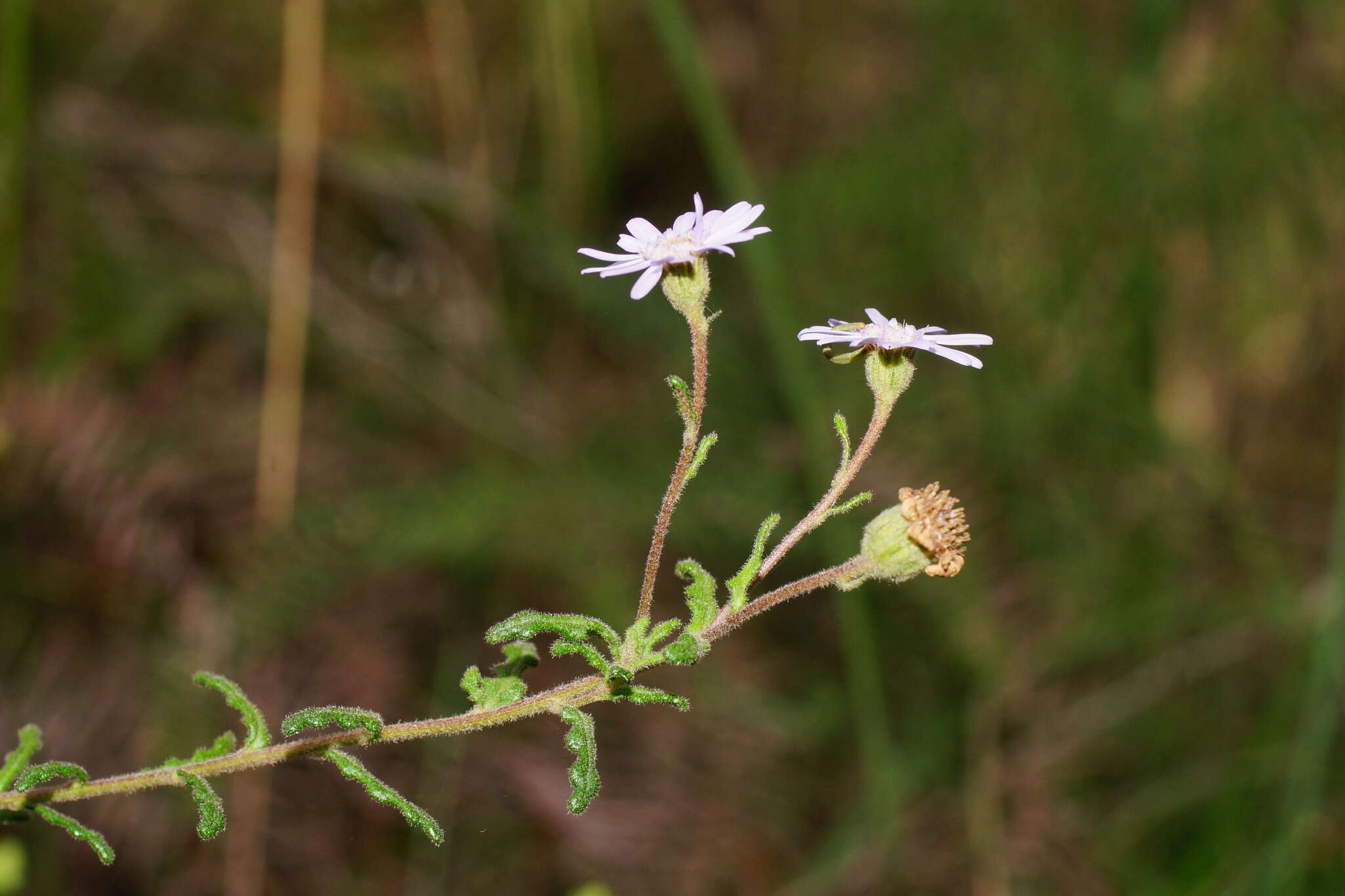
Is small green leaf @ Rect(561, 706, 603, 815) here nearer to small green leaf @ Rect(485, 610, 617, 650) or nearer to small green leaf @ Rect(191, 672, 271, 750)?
small green leaf @ Rect(485, 610, 617, 650)

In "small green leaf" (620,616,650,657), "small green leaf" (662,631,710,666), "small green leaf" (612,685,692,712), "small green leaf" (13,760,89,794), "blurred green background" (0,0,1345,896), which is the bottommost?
"small green leaf" (612,685,692,712)

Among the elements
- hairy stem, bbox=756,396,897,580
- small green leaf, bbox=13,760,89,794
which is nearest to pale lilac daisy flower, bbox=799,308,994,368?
hairy stem, bbox=756,396,897,580

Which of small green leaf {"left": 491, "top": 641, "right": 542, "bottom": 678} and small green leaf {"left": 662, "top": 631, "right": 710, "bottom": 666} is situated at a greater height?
small green leaf {"left": 491, "top": 641, "right": 542, "bottom": 678}

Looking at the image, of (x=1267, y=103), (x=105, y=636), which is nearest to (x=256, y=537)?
(x=105, y=636)

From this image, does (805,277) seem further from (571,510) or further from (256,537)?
(256,537)

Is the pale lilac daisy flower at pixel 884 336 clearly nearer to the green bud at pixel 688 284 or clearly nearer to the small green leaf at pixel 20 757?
the green bud at pixel 688 284

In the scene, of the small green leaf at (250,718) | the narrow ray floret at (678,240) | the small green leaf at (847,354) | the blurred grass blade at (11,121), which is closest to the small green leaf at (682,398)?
the narrow ray floret at (678,240)

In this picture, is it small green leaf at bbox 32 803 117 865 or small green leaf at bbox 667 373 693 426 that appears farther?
small green leaf at bbox 667 373 693 426
